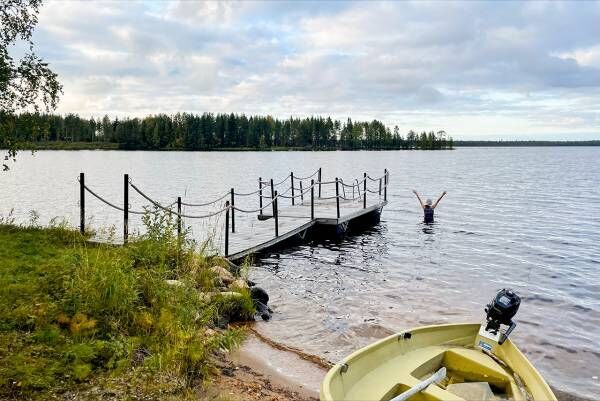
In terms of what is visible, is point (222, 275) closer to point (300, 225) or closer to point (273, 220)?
point (300, 225)

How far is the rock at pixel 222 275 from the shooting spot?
9.57m

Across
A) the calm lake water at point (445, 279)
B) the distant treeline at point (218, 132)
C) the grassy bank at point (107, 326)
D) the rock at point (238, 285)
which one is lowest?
the calm lake water at point (445, 279)

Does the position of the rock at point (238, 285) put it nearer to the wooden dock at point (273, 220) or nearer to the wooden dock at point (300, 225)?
the wooden dock at point (273, 220)

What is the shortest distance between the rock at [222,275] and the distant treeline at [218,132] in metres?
121

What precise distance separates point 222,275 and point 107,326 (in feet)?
13.4

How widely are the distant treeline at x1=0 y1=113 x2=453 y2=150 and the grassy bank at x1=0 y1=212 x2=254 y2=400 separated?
12299cm

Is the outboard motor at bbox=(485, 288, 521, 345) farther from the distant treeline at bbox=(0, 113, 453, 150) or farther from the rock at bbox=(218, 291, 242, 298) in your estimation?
the distant treeline at bbox=(0, 113, 453, 150)

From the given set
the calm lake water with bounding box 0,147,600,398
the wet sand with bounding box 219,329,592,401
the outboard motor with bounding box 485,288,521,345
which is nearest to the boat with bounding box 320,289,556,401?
the outboard motor with bounding box 485,288,521,345

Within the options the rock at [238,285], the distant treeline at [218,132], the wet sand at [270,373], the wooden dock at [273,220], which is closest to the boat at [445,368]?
the wet sand at [270,373]

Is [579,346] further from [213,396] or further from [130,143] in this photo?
[130,143]

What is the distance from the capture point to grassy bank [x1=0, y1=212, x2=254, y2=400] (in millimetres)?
4602

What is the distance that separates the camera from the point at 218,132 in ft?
472

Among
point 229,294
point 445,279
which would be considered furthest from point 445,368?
point 445,279

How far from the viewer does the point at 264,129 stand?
503 ft
